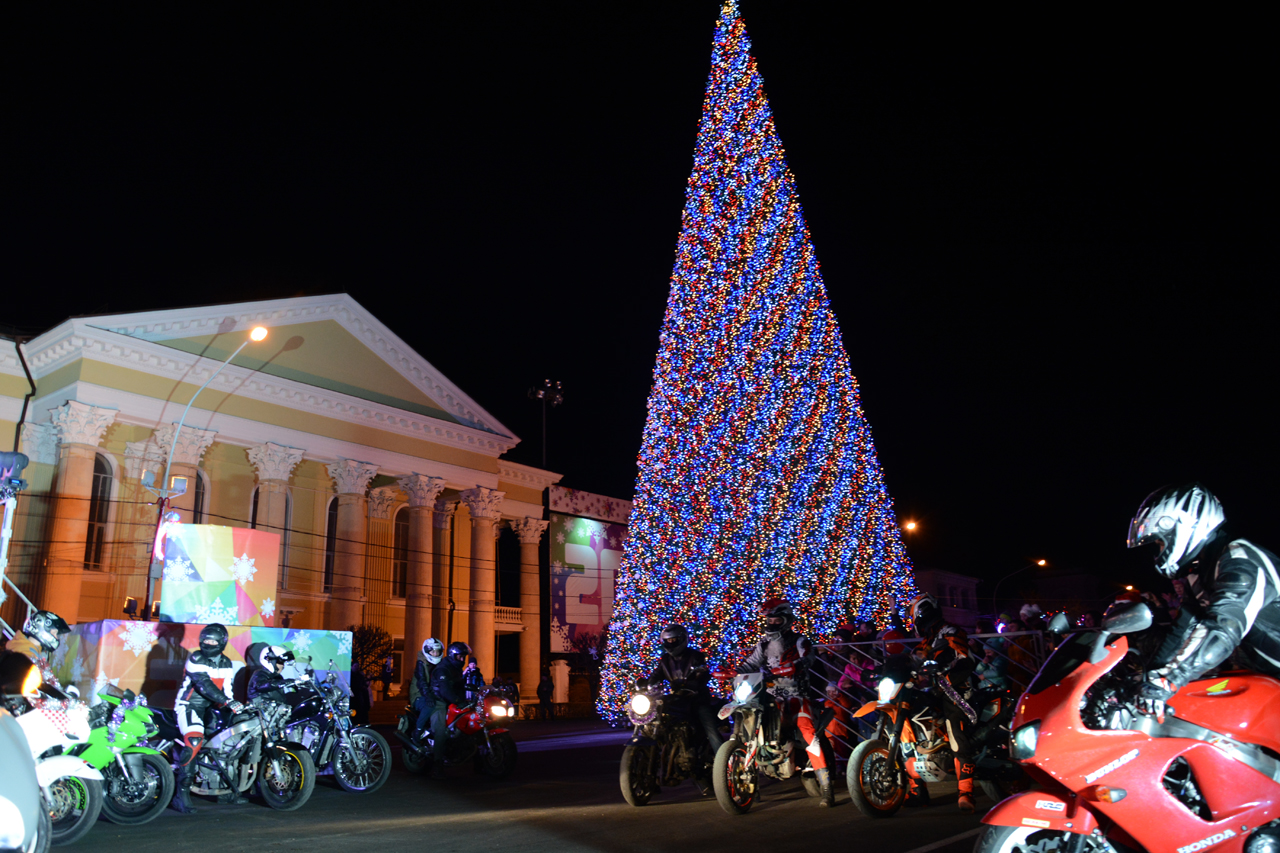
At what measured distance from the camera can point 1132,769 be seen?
129 inches

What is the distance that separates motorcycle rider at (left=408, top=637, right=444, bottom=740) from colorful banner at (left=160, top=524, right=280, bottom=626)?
7.82 ft

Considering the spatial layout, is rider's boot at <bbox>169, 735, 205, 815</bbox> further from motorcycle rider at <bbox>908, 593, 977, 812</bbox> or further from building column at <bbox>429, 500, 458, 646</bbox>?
building column at <bbox>429, 500, 458, 646</bbox>

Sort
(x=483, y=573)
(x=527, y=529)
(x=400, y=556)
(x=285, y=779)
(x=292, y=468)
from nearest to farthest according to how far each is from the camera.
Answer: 1. (x=285, y=779)
2. (x=292, y=468)
3. (x=483, y=573)
4. (x=400, y=556)
5. (x=527, y=529)

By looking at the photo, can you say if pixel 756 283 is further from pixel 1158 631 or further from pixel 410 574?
pixel 410 574

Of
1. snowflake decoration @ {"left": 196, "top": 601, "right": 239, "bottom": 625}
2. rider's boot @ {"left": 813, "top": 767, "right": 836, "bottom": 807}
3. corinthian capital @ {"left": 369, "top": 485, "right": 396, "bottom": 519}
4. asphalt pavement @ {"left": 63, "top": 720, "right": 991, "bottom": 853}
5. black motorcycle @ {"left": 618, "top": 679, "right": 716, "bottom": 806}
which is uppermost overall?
corinthian capital @ {"left": 369, "top": 485, "right": 396, "bottom": 519}

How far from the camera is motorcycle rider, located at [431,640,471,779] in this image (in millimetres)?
11523

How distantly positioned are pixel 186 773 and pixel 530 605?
92.8 feet

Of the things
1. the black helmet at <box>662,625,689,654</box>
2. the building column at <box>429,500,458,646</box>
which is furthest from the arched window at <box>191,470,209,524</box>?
the black helmet at <box>662,625,689,654</box>

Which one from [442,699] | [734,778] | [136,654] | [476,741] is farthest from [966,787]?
[136,654]

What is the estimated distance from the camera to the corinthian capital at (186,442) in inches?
1034

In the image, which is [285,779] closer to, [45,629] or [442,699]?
[45,629]

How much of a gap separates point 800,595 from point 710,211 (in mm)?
8184

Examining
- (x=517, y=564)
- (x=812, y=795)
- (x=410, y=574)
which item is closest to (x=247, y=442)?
(x=410, y=574)

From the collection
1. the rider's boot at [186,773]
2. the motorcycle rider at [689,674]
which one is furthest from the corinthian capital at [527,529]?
the motorcycle rider at [689,674]
